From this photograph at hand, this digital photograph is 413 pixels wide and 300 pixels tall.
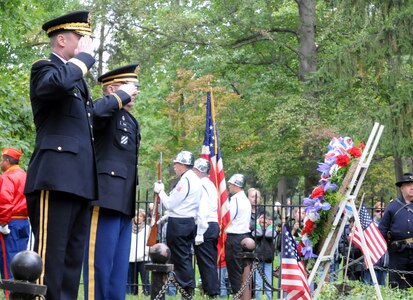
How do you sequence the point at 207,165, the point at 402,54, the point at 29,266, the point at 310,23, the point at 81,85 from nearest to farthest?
the point at 29,266 < the point at 81,85 < the point at 207,165 < the point at 402,54 < the point at 310,23

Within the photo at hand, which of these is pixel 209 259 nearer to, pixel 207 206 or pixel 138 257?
pixel 207 206

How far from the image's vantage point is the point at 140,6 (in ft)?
96.7

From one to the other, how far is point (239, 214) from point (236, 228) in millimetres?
258

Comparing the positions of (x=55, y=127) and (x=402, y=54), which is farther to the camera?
(x=402, y=54)

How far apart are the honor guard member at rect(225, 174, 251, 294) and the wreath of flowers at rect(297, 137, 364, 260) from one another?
14.2 ft

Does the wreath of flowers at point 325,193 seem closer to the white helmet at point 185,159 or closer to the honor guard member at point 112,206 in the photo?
the honor guard member at point 112,206

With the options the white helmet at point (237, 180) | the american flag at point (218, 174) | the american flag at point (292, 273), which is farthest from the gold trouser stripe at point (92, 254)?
the american flag at point (218, 174)

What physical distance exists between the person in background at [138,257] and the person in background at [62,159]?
752 cm

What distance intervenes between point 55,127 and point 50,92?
0.28 m

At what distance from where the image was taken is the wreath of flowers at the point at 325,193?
28.3 feet

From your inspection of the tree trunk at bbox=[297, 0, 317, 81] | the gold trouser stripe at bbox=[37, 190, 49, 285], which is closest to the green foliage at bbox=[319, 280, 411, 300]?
the gold trouser stripe at bbox=[37, 190, 49, 285]

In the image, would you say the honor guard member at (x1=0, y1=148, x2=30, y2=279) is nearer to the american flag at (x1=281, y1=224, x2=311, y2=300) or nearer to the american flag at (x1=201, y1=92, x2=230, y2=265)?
the american flag at (x1=201, y1=92, x2=230, y2=265)

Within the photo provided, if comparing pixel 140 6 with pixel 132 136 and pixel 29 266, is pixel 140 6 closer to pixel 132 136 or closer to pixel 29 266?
pixel 132 136

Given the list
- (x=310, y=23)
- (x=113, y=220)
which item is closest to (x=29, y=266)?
(x=113, y=220)
